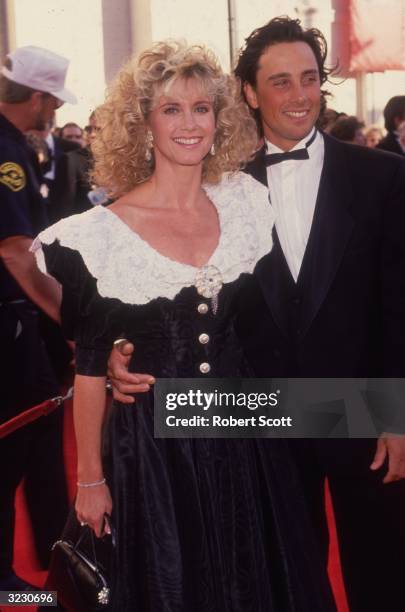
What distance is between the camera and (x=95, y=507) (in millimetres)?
1849

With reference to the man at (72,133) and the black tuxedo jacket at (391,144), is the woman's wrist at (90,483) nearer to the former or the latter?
the black tuxedo jacket at (391,144)

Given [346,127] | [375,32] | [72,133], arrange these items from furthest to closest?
[72,133]
[346,127]
[375,32]

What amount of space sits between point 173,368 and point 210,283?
198 millimetres

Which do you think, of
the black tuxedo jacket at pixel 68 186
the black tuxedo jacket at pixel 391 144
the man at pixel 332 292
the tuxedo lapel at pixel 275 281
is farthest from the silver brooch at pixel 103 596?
the black tuxedo jacket at pixel 391 144

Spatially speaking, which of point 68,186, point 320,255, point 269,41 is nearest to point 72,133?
point 68,186

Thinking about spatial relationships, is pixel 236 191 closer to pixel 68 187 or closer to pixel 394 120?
pixel 68 187

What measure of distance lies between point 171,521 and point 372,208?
2.71 ft

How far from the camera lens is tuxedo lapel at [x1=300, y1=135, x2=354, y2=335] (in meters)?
1.98

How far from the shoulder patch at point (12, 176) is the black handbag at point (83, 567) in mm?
1080

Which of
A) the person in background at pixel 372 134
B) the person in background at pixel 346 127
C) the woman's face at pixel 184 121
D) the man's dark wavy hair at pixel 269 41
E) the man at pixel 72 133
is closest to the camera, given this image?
the woman's face at pixel 184 121

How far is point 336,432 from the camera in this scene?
214 cm

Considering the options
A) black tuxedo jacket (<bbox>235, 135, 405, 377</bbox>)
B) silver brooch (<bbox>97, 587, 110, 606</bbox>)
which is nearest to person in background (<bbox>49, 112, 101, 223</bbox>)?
black tuxedo jacket (<bbox>235, 135, 405, 377</bbox>)

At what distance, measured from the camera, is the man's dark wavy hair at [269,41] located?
2.22 meters

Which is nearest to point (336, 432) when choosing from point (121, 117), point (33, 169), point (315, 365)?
point (315, 365)
